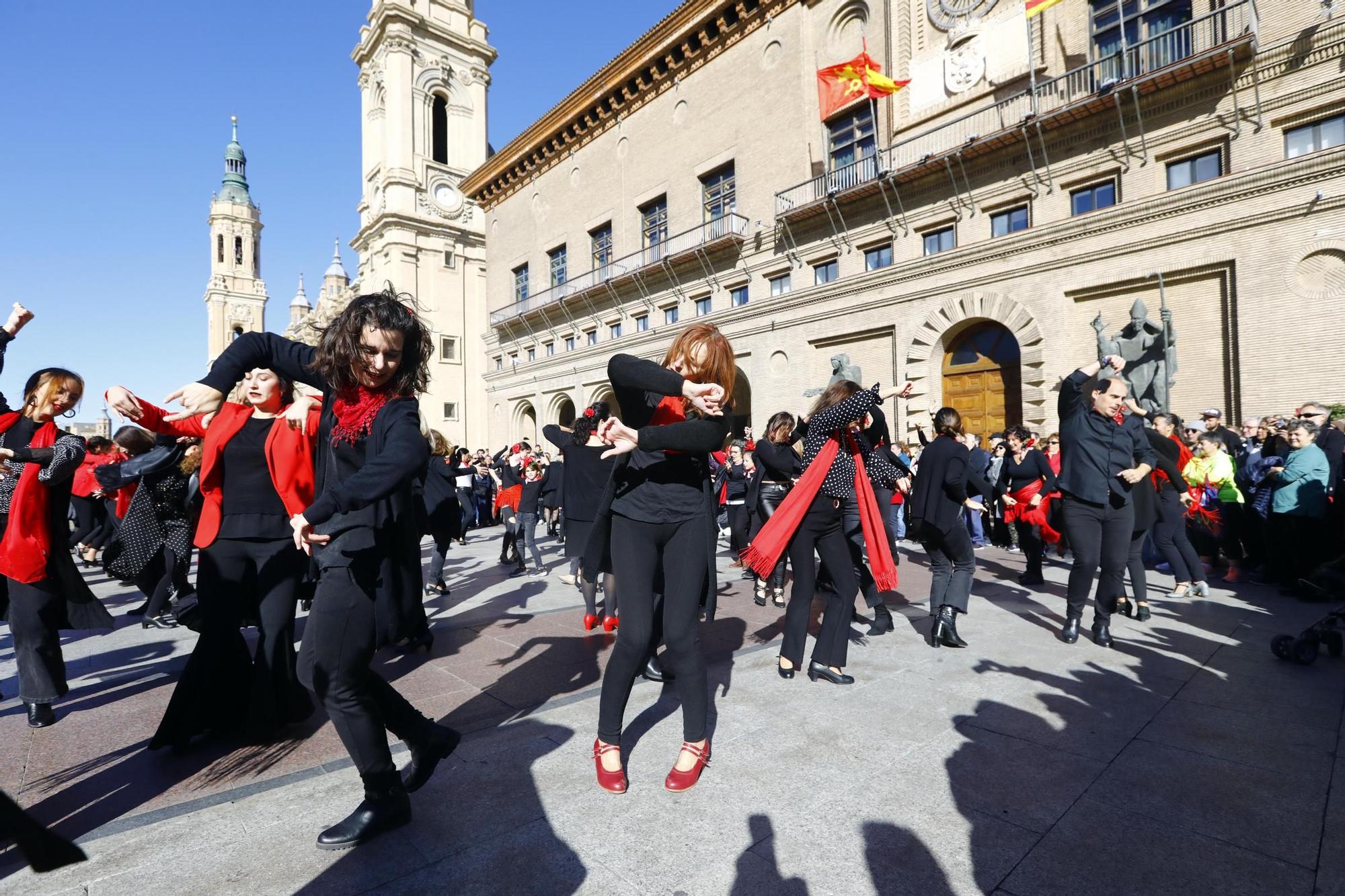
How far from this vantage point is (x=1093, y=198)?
16000mm

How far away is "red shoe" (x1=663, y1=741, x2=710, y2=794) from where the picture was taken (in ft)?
9.37

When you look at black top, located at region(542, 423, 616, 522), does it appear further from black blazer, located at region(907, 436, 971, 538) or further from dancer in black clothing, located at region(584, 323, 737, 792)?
dancer in black clothing, located at region(584, 323, 737, 792)

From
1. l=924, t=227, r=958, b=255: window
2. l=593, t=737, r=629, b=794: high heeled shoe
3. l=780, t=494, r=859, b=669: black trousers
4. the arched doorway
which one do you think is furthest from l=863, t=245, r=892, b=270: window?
l=593, t=737, r=629, b=794: high heeled shoe

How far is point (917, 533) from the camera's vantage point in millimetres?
5617

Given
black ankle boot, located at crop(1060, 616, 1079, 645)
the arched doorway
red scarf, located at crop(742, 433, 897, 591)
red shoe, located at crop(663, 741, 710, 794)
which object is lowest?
black ankle boot, located at crop(1060, 616, 1079, 645)

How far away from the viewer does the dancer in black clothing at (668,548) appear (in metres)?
2.94

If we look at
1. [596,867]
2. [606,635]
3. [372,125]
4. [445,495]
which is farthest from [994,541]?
[372,125]

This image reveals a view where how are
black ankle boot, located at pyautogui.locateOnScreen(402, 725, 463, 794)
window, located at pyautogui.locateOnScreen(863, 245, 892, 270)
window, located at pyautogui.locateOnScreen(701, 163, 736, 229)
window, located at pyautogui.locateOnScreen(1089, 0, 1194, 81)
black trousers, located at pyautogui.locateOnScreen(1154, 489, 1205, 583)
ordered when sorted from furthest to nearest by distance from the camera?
window, located at pyautogui.locateOnScreen(701, 163, 736, 229)
window, located at pyautogui.locateOnScreen(863, 245, 892, 270)
window, located at pyautogui.locateOnScreen(1089, 0, 1194, 81)
black trousers, located at pyautogui.locateOnScreen(1154, 489, 1205, 583)
black ankle boot, located at pyautogui.locateOnScreen(402, 725, 463, 794)

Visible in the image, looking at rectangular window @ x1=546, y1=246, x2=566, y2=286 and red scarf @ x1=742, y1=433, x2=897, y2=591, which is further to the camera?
rectangular window @ x1=546, y1=246, x2=566, y2=286

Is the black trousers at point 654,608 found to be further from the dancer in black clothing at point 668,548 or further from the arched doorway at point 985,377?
the arched doorway at point 985,377

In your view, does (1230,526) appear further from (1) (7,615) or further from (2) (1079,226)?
(1) (7,615)

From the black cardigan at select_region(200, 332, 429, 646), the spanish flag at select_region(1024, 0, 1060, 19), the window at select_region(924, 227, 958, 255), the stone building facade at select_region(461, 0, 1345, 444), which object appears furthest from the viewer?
the window at select_region(924, 227, 958, 255)

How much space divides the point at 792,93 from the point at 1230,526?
18.7m

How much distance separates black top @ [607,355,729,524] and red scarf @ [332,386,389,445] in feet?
3.07
